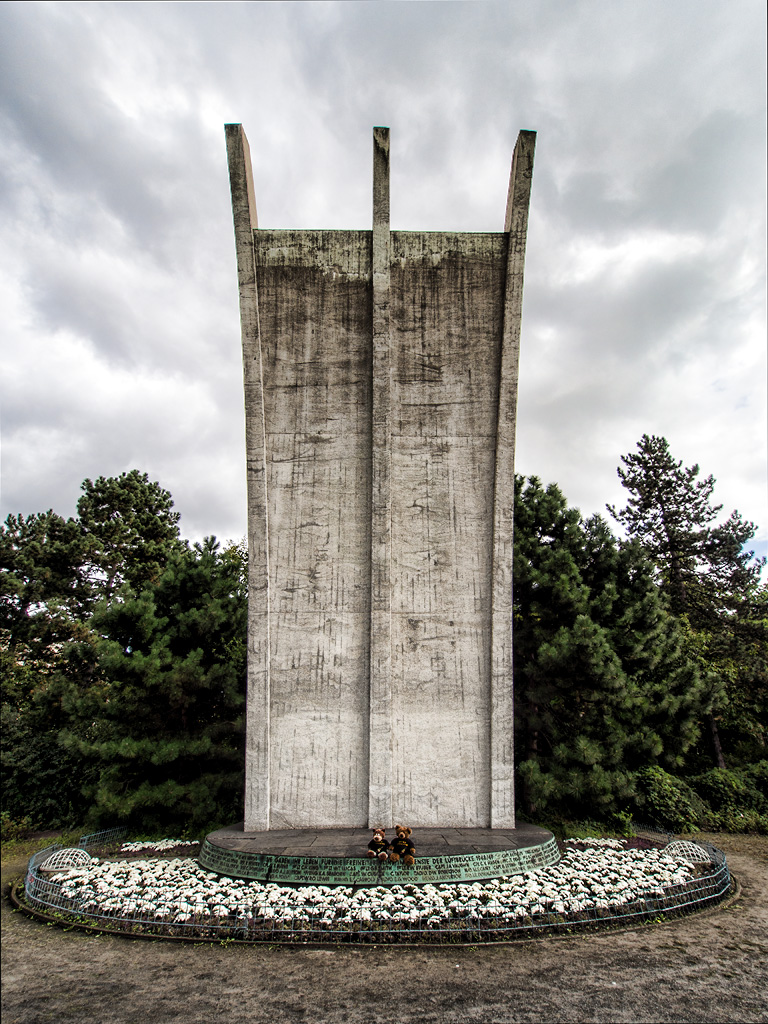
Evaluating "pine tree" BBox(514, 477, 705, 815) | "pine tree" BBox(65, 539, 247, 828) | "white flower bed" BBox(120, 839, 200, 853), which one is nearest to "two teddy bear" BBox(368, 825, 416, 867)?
"white flower bed" BBox(120, 839, 200, 853)

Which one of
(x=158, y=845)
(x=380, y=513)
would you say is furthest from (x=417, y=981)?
(x=380, y=513)

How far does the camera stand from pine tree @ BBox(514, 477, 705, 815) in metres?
11.3

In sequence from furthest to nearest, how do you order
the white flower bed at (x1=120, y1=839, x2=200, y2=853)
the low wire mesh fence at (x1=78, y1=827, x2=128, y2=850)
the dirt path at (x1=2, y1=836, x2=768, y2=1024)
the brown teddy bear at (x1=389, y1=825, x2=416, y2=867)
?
the low wire mesh fence at (x1=78, y1=827, x2=128, y2=850) → the white flower bed at (x1=120, y1=839, x2=200, y2=853) → the brown teddy bear at (x1=389, y1=825, x2=416, y2=867) → the dirt path at (x1=2, y1=836, x2=768, y2=1024)

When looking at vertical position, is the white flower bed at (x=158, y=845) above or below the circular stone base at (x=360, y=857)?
below

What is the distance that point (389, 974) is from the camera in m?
5.19

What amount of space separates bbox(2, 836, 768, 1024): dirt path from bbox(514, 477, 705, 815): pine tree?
4.95 meters

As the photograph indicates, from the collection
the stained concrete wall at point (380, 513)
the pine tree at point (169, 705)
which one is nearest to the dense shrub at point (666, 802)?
the stained concrete wall at point (380, 513)

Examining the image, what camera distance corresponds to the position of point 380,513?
33.2 feet

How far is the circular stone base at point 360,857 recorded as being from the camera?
24.3 ft

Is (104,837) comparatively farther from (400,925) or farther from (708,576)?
(708,576)

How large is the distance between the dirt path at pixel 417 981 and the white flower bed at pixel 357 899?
406 millimetres

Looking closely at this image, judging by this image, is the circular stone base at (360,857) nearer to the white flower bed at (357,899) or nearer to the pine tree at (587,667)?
the white flower bed at (357,899)

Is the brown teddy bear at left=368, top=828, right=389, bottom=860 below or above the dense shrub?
above

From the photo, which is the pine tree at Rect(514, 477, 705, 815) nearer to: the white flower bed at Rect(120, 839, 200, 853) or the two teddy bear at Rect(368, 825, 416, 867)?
the two teddy bear at Rect(368, 825, 416, 867)
